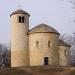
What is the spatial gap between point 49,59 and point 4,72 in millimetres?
11722

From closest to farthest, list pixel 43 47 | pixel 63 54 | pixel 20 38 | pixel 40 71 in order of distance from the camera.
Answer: pixel 40 71, pixel 43 47, pixel 20 38, pixel 63 54

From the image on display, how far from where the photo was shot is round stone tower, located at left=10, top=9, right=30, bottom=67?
54.6 meters

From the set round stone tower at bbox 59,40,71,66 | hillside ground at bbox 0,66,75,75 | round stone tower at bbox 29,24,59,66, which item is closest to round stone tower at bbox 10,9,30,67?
round stone tower at bbox 29,24,59,66

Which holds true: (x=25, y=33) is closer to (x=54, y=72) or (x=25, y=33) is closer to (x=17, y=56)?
(x=17, y=56)

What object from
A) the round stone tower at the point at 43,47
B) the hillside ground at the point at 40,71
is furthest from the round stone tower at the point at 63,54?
the hillside ground at the point at 40,71

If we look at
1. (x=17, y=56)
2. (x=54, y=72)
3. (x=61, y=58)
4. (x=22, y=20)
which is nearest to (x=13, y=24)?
(x=22, y=20)

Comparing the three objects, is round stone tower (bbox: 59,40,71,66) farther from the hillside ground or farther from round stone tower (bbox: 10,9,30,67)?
the hillside ground

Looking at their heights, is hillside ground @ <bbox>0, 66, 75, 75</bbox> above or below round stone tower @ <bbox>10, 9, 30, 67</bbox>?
below

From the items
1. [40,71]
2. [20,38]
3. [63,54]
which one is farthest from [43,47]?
[40,71]

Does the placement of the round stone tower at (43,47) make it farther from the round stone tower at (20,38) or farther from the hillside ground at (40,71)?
the hillside ground at (40,71)

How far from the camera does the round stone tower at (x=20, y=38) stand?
54.6 metres

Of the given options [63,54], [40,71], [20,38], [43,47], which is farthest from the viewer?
[63,54]

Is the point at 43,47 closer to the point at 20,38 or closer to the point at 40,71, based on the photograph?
the point at 20,38

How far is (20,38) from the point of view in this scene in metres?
55.0
